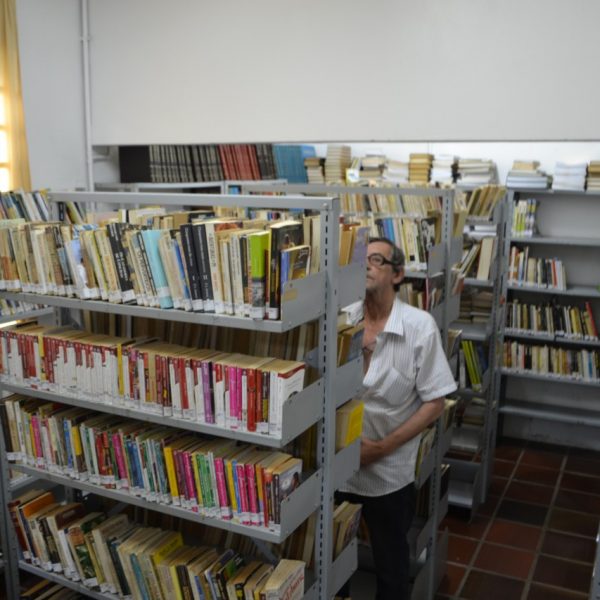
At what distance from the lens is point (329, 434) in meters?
2.22

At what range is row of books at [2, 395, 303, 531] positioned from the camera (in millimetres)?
2123

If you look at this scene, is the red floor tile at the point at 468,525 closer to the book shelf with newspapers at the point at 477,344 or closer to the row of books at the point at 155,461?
the book shelf with newspapers at the point at 477,344

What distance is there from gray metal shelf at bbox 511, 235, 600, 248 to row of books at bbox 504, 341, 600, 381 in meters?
0.84

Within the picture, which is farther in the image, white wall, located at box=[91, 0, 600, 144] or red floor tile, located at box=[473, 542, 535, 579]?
red floor tile, located at box=[473, 542, 535, 579]

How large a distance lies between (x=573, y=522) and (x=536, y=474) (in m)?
0.76

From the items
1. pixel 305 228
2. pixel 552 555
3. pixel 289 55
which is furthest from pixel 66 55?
pixel 552 555

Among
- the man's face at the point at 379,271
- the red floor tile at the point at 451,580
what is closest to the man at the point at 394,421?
the man's face at the point at 379,271

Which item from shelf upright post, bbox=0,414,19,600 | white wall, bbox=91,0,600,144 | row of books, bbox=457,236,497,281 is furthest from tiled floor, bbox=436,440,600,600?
white wall, bbox=91,0,600,144

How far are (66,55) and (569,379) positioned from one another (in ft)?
14.3

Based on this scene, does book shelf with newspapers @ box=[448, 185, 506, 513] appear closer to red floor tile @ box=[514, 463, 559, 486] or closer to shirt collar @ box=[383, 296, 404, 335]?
red floor tile @ box=[514, 463, 559, 486]

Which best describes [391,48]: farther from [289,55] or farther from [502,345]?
[502,345]

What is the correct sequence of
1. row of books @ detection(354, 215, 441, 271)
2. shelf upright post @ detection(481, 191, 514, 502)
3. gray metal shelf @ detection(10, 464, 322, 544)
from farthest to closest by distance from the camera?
1. shelf upright post @ detection(481, 191, 514, 502)
2. row of books @ detection(354, 215, 441, 271)
3. gray metal shelf @ detection(10, 464, 322, 544)

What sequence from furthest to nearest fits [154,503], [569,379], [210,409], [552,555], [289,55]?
[569,379], [552,555], [289,55], [154,503], [210,409]

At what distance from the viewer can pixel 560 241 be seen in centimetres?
530
